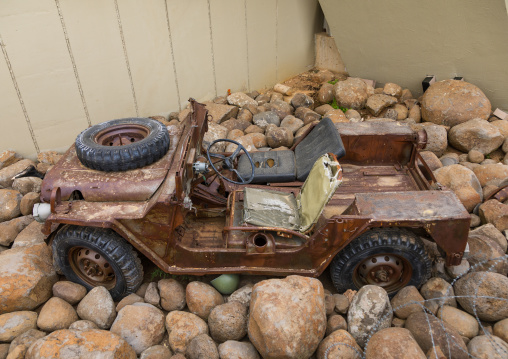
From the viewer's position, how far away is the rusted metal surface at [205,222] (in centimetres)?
374

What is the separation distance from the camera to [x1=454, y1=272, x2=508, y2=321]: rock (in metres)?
3.77

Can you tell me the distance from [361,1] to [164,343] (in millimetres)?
6618

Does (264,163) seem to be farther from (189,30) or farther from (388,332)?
(189,30)

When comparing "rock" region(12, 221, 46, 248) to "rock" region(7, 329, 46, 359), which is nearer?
"rock" region(7, 329, 46, 359)

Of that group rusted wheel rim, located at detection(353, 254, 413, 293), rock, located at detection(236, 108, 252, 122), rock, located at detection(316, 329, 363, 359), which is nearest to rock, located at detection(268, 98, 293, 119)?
rock, located at detection(236, 108, 252, 122)

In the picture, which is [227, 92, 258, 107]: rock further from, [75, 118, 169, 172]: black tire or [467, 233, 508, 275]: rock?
[467, 233, 508, 275]: rock

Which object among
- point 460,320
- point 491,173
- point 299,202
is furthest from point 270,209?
point 491,173

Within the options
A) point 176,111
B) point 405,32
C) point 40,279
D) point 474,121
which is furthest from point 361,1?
point 40,279

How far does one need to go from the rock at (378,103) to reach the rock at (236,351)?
5.38 m

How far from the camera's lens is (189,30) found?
738cm

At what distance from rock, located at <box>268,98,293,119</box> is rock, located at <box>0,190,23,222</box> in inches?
165

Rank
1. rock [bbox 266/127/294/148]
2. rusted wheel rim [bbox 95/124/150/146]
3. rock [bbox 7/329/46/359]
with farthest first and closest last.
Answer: rock [bbox 266/127/294/148] < rusted wheel rim [bbox 95/124/150/146] < rock [bbox 7/329/46/359]

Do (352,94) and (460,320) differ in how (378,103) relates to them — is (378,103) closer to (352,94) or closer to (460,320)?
(352,94)

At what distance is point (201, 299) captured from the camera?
13.0 feet
